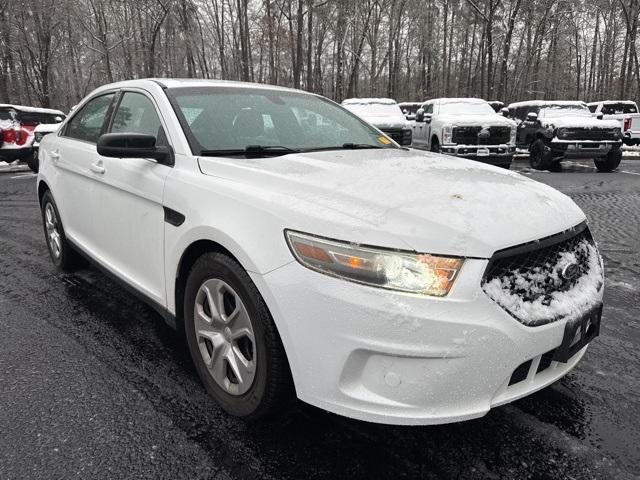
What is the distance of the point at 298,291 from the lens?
5.94 feet

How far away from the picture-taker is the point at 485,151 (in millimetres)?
11945

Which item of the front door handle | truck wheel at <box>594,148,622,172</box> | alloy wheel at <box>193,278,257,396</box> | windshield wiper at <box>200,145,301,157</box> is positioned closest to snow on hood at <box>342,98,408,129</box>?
truck wheel at <box>594,148,622,172</box>

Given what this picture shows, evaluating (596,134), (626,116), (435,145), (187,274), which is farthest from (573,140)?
(187,274)

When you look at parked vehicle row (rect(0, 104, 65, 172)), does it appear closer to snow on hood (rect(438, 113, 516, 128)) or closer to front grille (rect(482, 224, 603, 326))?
snow on hood (rect(438, 113, 516, 128))

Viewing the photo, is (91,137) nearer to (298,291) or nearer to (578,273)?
(298,291)

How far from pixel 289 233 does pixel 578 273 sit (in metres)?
1.23

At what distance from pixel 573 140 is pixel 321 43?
976 inches

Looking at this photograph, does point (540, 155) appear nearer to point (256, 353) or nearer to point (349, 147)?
point (349, 147)

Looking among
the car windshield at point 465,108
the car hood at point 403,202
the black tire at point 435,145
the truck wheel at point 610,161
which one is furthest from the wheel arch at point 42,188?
the truck wheel at point 610,161

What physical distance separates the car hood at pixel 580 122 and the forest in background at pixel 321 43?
13607 millimetres

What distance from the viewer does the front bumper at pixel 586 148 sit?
40.0 ft

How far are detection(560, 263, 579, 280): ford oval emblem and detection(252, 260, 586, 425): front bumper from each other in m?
0.23

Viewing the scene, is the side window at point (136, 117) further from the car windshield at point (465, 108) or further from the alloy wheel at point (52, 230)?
the car windshield at point (465, 108)

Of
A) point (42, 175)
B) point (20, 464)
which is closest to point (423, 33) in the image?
point (42, 175)
